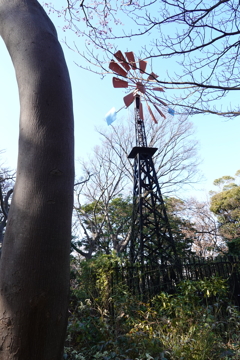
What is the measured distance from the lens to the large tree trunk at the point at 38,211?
1001 mm

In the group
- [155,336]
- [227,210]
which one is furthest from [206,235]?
[155,336]

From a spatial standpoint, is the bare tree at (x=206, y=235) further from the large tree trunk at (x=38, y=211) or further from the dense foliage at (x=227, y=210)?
the large tree trunk at (x=38, y=211)

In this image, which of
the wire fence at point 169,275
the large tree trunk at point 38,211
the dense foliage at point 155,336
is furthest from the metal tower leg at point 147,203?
the large tree trunk at point 38,211

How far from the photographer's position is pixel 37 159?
1.22 m

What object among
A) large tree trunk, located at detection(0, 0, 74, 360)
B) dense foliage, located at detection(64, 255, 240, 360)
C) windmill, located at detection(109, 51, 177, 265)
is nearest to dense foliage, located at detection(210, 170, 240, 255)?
windmill, located at detection(109, 51, 177, 265)

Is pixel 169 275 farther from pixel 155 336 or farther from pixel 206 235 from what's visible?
pixel 206 235

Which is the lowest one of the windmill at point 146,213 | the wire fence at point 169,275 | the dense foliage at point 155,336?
the dense foliage at point 155,336

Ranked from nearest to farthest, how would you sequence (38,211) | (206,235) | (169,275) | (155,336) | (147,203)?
(38,211)
(155,336)
(169,275)
(147,203)
(206,235)

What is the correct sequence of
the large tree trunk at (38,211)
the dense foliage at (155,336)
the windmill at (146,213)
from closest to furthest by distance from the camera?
the large tree trunk at (38,211)
the dense foliage at (155,336)
the windmill at (146,213)

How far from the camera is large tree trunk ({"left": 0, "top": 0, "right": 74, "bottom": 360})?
3.28 ft

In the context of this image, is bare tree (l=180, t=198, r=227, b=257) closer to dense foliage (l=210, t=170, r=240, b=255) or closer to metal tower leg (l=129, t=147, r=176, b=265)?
dense foliage (l=210, t=170, r=240, b=255)

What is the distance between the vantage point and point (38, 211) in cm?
112

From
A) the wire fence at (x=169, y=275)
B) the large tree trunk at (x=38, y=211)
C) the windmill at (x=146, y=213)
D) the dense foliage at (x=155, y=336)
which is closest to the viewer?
Answer: the large tree trunk at (x=38, y=211)

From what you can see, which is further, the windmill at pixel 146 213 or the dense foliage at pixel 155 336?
the windmill at pixel 146 213
